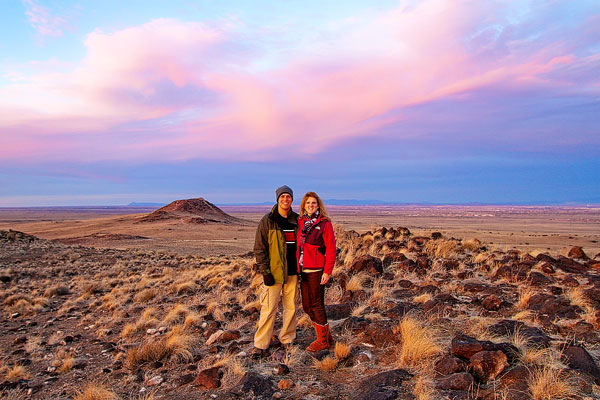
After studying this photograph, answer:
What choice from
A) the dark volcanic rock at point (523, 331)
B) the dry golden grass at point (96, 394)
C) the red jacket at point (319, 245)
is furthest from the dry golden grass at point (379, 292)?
the dry golden grass at point (96, 394)

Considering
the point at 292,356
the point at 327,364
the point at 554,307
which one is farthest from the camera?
the point at 554,307

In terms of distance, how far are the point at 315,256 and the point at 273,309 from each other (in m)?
0.99

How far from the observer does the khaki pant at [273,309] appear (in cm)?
558

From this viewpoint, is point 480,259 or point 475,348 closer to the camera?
point 475,348

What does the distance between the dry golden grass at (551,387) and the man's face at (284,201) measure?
3.32 metres

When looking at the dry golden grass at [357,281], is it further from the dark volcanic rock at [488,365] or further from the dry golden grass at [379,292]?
the dark volcanic rock at [488,365]

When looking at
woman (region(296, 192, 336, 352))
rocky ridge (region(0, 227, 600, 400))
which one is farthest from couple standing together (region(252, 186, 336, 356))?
rocky ridge (region(0, 227, 600, 400))

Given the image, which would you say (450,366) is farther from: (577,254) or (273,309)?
(577,254)

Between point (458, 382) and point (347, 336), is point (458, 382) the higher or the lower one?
the higher one

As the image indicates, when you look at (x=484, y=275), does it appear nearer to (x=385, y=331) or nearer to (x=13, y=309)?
(x=385, y=331)

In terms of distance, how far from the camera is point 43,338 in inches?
314

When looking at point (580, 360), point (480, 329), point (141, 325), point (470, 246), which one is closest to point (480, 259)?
point (470, 246)

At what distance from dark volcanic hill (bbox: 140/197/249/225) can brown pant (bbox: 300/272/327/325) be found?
47187 mm

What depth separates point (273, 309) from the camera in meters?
5.58
